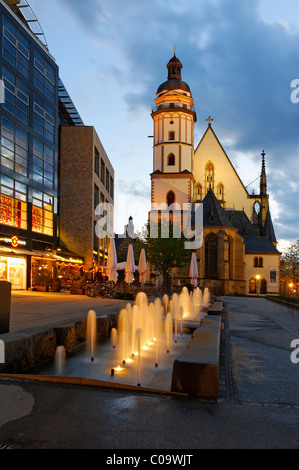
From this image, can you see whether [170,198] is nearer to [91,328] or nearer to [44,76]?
[44,76]

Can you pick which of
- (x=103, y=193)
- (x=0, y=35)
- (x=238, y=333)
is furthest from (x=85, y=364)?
(x=103, y=193)

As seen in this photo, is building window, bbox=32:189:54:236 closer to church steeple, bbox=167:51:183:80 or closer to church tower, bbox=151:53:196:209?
church tower, bbox=151:53:196:209

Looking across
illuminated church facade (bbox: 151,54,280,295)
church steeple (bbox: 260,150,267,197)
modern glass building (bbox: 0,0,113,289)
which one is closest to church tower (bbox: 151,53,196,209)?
illuminated church facade (bbox: 151,54,280,295)

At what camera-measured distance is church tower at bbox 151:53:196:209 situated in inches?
2354

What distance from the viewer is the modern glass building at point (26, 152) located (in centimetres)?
2861

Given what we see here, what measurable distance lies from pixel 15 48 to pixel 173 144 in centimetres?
3383

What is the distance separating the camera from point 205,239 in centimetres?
5438

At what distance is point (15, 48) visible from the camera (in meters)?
30.1

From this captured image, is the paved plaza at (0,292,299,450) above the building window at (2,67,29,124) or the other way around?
the other way around

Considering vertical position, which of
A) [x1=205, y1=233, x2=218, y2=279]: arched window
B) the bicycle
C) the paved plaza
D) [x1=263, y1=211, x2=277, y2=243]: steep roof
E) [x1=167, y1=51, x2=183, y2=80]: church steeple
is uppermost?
[x1=167, y1=51, x2=183, y2=80]: church steeple

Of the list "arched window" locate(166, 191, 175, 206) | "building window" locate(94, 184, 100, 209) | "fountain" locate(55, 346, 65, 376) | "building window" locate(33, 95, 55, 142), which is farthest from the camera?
"arched window" locate(166, 191, 175, 206)

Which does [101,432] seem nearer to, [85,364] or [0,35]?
[85,364]

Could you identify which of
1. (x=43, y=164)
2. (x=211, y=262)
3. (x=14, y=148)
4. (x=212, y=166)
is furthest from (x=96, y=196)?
(x=212, y=166)

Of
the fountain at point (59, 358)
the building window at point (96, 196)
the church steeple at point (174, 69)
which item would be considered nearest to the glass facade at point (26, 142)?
the building window at point (96, 196)
